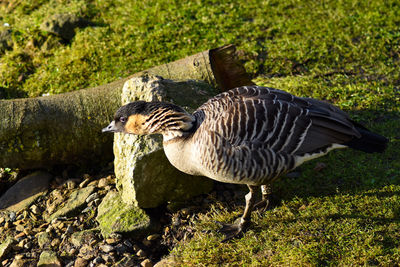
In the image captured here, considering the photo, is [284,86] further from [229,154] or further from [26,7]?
[26,7]

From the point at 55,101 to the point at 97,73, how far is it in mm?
1864

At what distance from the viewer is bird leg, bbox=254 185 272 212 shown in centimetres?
475

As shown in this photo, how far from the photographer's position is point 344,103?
6.27 meters

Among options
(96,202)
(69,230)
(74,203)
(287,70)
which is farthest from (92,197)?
(287,70)

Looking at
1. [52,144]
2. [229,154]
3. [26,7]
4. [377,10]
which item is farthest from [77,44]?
[377,10]

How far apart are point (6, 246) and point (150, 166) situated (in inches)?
80.3

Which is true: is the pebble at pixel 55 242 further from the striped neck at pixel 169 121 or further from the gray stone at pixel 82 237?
the striped neck at pixel 169 121

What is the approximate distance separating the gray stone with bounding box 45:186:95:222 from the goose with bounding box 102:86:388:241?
58.1 inches

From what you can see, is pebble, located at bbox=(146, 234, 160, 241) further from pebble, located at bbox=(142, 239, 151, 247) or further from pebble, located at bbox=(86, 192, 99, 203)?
pebble, located at bbox=(86, 192, 99, 203)

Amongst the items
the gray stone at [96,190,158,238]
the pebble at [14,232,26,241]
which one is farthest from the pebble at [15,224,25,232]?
the gray stone at [96,190,158,238]

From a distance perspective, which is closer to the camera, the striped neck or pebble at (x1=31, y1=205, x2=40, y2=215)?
the striped neck

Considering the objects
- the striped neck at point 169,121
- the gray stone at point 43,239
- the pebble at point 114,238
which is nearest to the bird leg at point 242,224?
the striped neck at point 169,121

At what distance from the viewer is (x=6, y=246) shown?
4809 mm

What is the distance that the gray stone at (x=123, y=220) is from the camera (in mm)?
4676
